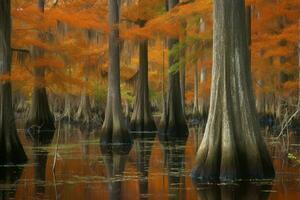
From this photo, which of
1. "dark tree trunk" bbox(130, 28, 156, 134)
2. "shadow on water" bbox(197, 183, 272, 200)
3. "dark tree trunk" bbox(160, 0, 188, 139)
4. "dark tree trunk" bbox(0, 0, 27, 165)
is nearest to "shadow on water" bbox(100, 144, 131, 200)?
"shadow on water" bbox(197, 183, 272, 200)

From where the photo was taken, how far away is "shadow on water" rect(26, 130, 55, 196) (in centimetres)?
1252

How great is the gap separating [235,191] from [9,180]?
4697mm

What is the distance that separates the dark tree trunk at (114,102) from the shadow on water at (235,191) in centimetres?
1117

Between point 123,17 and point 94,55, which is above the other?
point 123,17

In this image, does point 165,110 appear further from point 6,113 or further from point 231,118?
point 231,118

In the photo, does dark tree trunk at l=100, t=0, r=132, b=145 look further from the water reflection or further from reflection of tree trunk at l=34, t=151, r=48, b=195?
reflection of tree trunk at l=34, t=151, r=48, b=195

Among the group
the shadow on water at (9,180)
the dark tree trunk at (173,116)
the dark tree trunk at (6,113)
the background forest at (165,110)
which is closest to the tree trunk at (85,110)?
the background forest at (165,110)

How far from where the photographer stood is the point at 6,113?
16.6m

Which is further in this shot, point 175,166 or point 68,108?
point 68,108

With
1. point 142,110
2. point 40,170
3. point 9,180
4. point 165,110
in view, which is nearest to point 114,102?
point 165,110

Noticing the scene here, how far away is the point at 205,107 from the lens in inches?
1715

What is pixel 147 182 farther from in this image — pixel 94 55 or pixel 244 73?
pixel 94 55

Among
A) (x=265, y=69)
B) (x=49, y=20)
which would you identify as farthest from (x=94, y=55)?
(x=265, y=69)

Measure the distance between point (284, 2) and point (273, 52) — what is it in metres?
1.92
